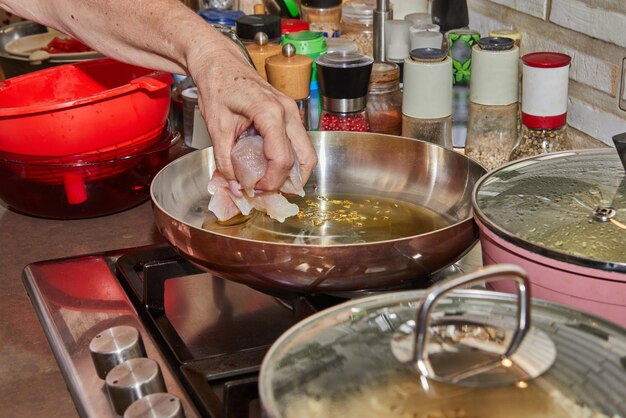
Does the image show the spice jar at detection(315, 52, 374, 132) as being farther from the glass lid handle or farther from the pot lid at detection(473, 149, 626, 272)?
the glass lid handle

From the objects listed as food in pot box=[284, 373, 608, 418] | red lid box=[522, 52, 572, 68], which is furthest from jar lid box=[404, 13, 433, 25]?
food in pot box=[284, 373, 608, 418]

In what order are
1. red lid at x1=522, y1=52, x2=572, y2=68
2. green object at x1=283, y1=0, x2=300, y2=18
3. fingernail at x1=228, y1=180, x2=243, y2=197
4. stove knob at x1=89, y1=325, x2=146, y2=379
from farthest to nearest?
green object at x1=283, y1=0, x2=300, y2=18
red lid at x1=522, y1=52, x2=572, y2=68
fingernail at x1=228, y1=180, x2=243, y2=197
stove knob at x1=89, y1=325, x2=146, y2=379

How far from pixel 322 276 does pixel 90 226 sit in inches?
26.0

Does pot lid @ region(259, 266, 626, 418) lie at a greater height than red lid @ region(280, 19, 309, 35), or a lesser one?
greater

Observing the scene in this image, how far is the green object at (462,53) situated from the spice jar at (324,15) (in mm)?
436

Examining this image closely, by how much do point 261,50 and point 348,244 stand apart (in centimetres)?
79

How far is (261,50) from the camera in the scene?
1.61m

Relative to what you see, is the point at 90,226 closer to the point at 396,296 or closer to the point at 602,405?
the point at 396,296

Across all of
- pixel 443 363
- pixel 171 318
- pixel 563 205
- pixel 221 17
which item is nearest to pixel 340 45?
pixel 221 17

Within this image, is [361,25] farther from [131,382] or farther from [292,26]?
[131,382]

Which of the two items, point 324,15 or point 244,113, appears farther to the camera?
point 324,15

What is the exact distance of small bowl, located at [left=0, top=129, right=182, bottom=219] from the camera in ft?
4.63

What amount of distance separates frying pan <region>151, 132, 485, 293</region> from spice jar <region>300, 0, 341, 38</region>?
659 millimetres

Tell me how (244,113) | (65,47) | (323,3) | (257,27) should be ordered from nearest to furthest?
(244,113) → (257,27) → (323,3) → (65,47)
